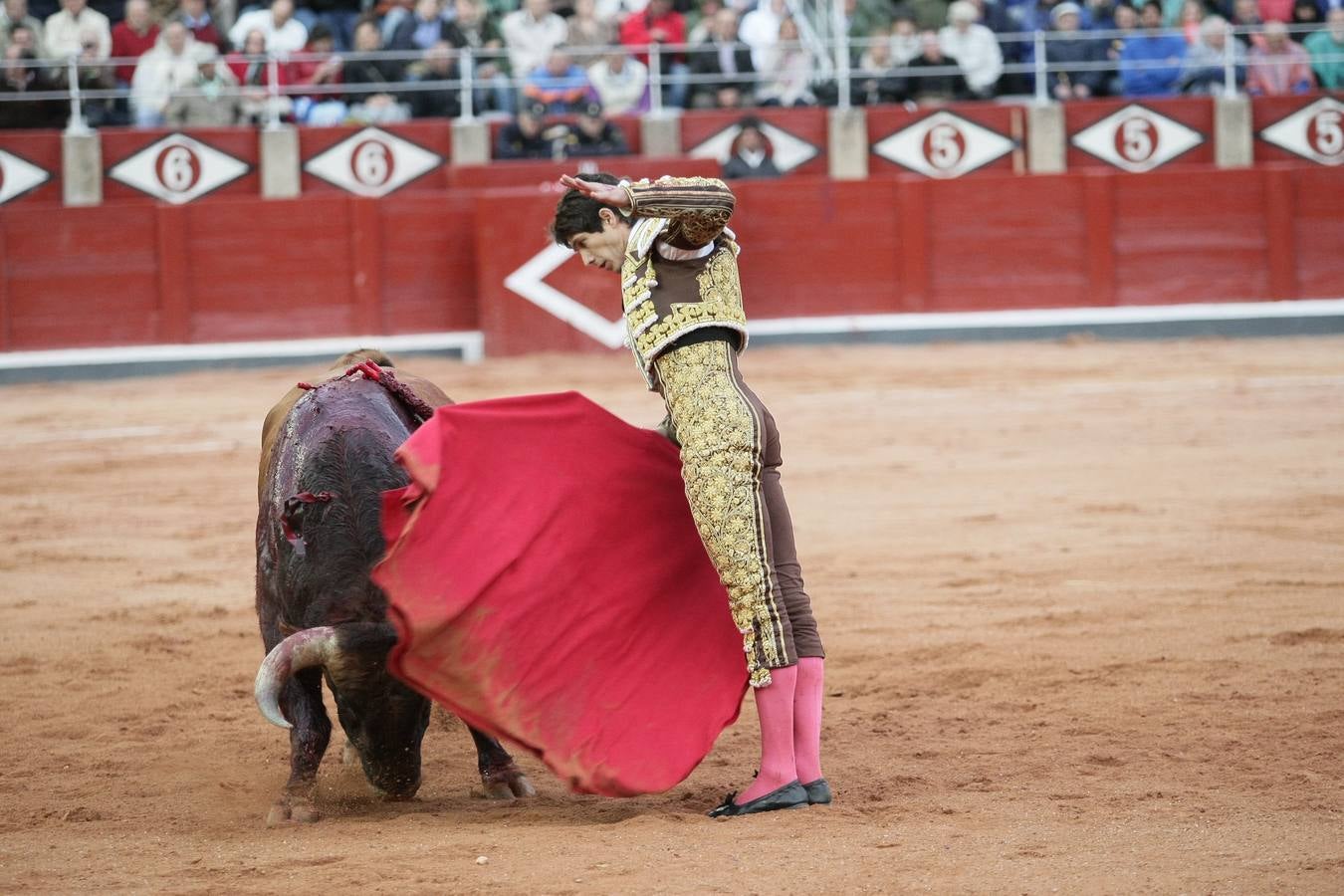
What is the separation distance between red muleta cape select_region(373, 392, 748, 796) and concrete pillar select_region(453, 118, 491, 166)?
329 inches

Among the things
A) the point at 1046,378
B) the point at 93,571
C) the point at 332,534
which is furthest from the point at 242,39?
the point at 332,534

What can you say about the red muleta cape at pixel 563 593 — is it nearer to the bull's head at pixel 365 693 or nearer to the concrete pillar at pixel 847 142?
the bull's head at pixel 365 693

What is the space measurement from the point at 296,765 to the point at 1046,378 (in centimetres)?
694

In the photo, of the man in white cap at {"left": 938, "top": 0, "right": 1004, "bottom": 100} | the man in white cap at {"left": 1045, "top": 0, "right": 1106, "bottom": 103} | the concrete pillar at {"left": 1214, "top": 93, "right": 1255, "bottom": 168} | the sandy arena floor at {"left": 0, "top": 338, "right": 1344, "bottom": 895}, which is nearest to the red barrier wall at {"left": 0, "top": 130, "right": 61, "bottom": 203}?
the sandy arena floor at {"left": 0, "top": 338, "right": 1344, "bottom": 895}

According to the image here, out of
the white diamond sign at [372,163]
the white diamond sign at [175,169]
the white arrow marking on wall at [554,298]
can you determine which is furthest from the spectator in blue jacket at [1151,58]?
the white diamond sign at [175,169]

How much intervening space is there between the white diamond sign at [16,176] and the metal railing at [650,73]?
0.38m

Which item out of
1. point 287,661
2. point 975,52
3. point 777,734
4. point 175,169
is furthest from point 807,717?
point 975,52

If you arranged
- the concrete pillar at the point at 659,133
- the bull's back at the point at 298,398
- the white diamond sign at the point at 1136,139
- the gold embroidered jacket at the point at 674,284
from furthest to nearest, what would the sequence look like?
the white diamond sign at the point at 1136,139 < the concrete pillar at the point at 659,133 < the bull's back at the point at 298,398 < the gold embroidered jacket at the point at 674,284

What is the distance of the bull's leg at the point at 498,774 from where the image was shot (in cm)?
340

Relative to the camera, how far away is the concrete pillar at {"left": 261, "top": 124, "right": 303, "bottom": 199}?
11234 mm

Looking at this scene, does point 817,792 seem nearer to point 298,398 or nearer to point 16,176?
point 298,398

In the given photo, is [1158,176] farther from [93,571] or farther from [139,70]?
[93,571]

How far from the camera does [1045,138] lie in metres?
11.9

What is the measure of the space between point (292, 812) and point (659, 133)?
8.78 meters
